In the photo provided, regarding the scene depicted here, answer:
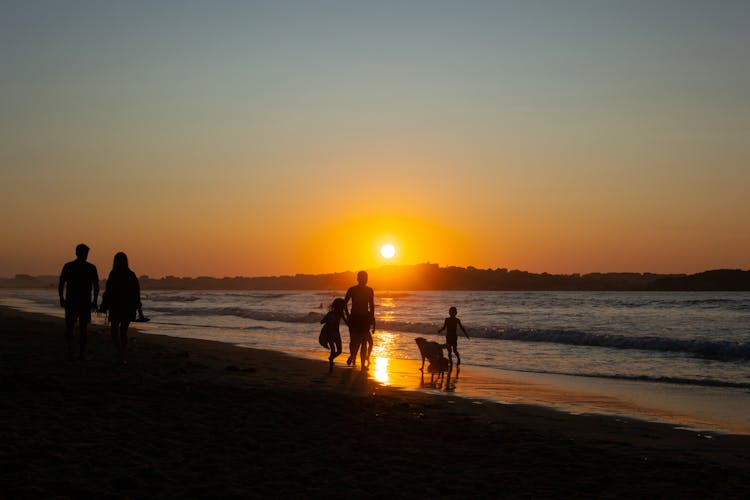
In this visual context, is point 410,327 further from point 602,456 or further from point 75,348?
point 602,456

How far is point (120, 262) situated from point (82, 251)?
65 centimetres

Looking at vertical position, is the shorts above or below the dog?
above

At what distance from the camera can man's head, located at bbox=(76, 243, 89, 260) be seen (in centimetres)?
1177

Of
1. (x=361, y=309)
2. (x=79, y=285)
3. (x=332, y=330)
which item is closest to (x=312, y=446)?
(x=79, y=285)

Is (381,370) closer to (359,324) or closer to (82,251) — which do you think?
(359,324)

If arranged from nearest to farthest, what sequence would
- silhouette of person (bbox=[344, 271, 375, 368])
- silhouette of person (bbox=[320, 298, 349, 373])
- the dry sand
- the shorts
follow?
→ the dry sand
silhouette of person (bbox=[344, 271, 375, 368])
the shorts
silhouette of person (bbox=[320, 298, 349, 373])

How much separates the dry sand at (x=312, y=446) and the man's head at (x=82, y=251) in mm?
1951

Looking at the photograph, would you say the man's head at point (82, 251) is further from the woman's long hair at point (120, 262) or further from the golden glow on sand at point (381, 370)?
the golden glow on sand at point (381, 370)

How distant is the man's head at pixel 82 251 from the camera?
11773 millimetres

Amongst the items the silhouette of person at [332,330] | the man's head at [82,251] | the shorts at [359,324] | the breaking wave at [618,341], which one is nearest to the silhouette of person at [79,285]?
the man's head at [82,251]

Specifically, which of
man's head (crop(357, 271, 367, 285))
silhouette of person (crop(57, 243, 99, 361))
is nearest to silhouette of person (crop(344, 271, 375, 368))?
man's head (crop(357, 271, 367, 285))

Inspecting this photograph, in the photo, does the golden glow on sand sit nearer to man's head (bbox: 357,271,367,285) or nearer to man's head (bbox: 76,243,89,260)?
man's head (bbox: 357,271,367,285)

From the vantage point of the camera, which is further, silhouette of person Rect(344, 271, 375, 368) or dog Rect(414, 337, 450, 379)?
dog Rect(414, 337, 450, 379)

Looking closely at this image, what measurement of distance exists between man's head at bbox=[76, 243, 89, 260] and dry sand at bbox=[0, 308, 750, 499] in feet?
6.40
